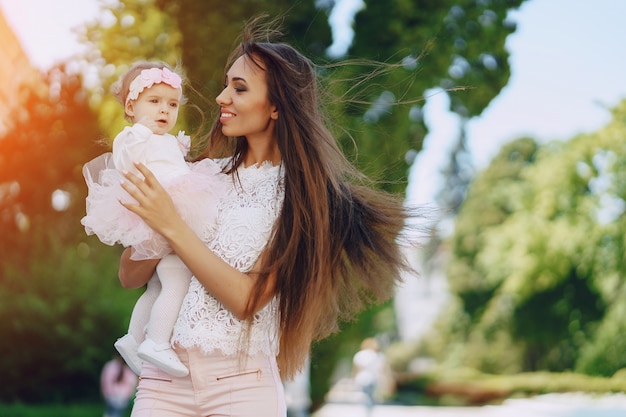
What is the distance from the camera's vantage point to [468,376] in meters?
36.4

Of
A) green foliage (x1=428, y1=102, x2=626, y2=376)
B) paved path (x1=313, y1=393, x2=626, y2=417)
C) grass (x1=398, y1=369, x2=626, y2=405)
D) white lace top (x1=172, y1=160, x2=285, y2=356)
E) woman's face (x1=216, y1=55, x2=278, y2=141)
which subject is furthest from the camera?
green foliage (x1=428, y1=102, x2=626, y2=376)

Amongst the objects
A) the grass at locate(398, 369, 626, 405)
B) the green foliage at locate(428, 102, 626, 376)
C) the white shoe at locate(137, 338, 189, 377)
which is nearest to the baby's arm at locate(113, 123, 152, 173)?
the white shoe at locate(137, 338, 189, 377)

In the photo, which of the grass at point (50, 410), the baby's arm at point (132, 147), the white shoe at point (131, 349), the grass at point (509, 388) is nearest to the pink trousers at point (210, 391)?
the white shoe at point (131, 349)

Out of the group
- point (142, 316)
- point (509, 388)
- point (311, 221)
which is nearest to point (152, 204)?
point (142, 316)

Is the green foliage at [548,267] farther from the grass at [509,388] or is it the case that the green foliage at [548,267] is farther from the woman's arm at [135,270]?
the woman's arm at [135,270]

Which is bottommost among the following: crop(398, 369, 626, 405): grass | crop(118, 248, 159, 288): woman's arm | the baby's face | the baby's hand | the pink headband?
crop(118, 248, 159, 288): woman's arm

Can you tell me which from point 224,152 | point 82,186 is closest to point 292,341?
point 224,152

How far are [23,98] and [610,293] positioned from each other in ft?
69.4

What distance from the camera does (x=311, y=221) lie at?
136 inches

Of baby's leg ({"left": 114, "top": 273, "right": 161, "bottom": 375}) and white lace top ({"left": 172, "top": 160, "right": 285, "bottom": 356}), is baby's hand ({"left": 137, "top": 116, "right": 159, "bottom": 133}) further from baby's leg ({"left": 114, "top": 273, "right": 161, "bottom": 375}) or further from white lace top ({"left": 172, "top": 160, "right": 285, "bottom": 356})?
baby's leg ({"left": 114, "top": 273, "right": 161, "bottom": 375})

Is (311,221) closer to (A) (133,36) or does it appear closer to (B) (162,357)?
(B) (162,357)

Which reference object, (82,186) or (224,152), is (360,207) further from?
(82,186)

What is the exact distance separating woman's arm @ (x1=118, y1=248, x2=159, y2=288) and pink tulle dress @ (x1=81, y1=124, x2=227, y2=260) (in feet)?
0.24

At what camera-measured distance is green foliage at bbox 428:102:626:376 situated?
3319cm
